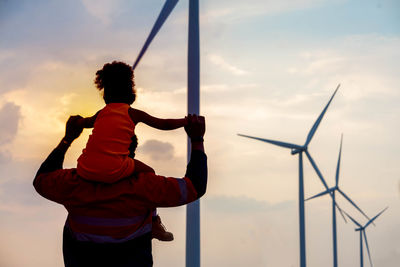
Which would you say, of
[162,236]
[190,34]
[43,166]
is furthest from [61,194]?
[190,34]

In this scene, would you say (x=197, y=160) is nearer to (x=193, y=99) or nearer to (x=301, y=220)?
(x=193, y=99)

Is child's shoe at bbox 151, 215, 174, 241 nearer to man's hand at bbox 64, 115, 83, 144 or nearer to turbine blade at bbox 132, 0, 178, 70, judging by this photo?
man's hand at bbox 64, 115, 83, 144

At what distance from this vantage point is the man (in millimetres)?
4500

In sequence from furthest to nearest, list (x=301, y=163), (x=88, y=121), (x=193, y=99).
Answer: (x=301, y=163) < (x=193, y=99) < (x=88, y=121)

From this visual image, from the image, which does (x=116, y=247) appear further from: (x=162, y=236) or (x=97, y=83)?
(x=97, y=83)

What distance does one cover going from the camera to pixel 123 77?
4.96 metres

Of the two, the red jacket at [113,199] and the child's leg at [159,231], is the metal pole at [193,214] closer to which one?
the child's leg at [159,231]

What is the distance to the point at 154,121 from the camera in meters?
4.81

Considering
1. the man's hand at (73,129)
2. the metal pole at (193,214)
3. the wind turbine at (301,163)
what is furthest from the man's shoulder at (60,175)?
the wind turbine at (301,163)

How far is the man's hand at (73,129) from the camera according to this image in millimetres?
5043

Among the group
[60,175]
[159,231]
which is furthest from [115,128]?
[159,231]

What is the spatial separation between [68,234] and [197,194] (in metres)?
1.11

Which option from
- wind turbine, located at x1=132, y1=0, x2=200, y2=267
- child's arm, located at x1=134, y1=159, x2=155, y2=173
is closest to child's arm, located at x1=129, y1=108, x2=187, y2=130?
child's arm, located at x1=134, y1=159, x2=155, y2=173

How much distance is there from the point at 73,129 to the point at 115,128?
59 cm
